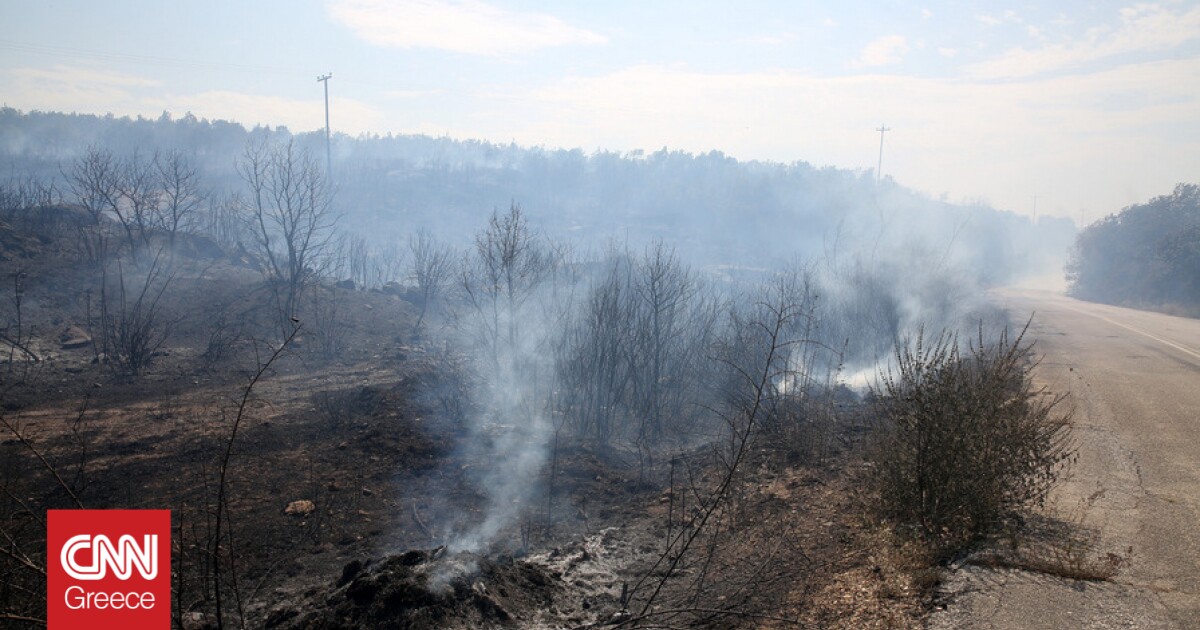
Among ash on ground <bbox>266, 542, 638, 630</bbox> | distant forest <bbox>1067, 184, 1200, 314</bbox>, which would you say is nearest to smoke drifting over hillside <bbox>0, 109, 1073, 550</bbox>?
ash on ground <bbox>266, 542, 638, 630</bbox>

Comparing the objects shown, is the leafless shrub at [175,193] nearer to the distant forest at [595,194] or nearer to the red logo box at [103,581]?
the distant forest at [595,194]

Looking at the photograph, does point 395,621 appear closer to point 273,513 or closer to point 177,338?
point 273,513

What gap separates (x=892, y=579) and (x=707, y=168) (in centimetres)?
6518

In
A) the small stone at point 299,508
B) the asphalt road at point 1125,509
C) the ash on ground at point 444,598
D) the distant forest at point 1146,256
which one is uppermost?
the distant forest at point 1146,256

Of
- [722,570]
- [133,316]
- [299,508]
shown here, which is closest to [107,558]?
[299,508]

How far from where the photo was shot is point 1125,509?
634 cm

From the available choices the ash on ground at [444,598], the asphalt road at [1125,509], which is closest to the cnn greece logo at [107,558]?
the ash on ground at [444,598]

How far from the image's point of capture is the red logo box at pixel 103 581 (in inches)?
155

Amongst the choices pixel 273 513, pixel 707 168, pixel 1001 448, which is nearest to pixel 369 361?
pixel 273 513

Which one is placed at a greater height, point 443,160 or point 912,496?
point 443,160

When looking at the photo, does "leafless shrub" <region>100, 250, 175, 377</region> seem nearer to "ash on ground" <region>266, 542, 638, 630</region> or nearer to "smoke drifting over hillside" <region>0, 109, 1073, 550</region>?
"smoke drifting over hillside" <region>0, 109, 1073, 550</region>

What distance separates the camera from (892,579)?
222 inches

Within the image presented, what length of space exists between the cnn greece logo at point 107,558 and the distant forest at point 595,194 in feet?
138

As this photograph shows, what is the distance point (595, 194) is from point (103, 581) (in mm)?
61921
